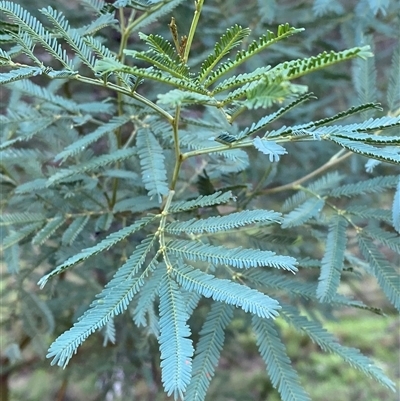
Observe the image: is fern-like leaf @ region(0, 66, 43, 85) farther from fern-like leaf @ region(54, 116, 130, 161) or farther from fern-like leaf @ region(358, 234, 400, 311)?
fern-like leaf @ region(358, 234, 400, 311)

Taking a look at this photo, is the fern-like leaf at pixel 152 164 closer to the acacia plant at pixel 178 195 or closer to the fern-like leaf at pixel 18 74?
the acacia plant at pixel 178 195

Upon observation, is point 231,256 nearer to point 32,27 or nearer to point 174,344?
point 174,344

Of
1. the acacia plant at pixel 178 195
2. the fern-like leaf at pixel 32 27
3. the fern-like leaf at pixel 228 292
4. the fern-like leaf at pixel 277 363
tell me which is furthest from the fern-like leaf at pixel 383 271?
the fern-like leaf at pixel 32 27

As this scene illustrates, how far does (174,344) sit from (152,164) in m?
0.32

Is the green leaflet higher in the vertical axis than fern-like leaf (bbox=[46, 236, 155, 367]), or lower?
higher

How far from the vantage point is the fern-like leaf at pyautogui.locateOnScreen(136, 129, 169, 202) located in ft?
2.35

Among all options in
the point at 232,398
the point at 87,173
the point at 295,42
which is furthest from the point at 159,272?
the point at 232,398

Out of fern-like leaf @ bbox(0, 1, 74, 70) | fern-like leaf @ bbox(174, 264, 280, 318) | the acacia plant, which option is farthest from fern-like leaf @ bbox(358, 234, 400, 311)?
fern-like leaf @ bbox(0, 1, 74, 70)

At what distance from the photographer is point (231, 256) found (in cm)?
58

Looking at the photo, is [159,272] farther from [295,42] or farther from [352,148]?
[295,42]

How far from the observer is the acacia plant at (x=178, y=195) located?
0.50 meters

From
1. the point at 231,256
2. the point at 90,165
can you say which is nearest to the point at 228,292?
the point at 231,256

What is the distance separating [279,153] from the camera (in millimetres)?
504

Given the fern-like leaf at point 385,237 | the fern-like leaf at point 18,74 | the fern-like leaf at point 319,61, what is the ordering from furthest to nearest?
1. the fern-like leaf at point 385,237
2. the fern-like leaf at point 18,74
3. the fern-like leaf at point 319,61
